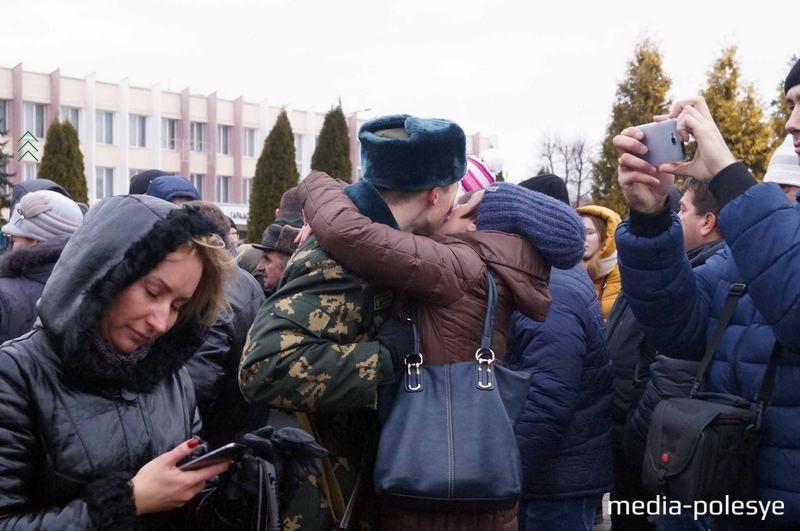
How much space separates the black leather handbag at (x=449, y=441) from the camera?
2.35 metres

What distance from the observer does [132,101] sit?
4869cm

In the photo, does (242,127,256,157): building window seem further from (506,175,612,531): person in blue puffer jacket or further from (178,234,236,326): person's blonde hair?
(178,234,236,326): person's blonde hair

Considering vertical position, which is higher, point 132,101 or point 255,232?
point 132,101

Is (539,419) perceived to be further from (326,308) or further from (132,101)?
(132,101)

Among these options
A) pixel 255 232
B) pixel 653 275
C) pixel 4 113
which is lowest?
pixel 255 232

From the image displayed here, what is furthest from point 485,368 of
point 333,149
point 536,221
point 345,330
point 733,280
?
point 333,149

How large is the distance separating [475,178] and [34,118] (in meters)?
47.4

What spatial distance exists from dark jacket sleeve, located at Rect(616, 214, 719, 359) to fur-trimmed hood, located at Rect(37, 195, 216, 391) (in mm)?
1449

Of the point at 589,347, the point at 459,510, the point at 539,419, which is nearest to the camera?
the point at 459,510

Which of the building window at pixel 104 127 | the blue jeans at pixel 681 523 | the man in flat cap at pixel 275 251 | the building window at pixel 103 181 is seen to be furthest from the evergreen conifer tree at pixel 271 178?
the blue jeans at pixel 681 523

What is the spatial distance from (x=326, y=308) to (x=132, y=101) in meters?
49.2

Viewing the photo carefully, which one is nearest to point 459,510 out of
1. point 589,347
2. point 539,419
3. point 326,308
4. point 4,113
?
point 326,308

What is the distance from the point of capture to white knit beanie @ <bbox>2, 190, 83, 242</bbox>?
15.9ft

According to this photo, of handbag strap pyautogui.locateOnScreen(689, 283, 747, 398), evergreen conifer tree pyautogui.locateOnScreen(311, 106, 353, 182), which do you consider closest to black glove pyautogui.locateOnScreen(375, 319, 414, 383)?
handbag strap pyautogui.locateOnScreen(689, 283, 747, 398)
